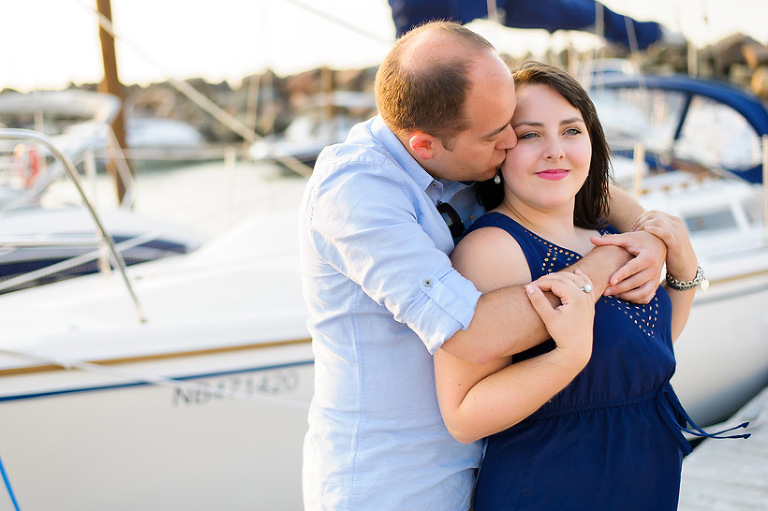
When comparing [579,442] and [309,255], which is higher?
[309,255]

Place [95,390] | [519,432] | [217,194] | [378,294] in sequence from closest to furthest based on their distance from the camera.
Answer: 1. [378,294]
2. [519,432]
3. [95,390]
4. [217,194]

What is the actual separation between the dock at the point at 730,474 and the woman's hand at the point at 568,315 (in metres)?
2.05

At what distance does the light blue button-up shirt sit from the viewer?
1179mm

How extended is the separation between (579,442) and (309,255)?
68cm

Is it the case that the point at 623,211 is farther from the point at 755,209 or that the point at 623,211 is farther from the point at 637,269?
the point at 755,209

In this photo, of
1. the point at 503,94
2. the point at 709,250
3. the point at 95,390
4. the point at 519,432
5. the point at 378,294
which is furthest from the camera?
the point at 709,250

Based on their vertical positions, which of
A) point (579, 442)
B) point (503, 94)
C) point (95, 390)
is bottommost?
point (95, 390)

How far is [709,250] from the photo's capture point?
12.6 ft

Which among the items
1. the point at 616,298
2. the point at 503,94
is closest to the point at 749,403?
the point at 616,298

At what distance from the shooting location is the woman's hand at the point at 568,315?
122 centimetres

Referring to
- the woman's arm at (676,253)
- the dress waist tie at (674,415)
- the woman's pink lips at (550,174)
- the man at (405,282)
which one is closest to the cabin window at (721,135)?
the woman's arm at (676,253)

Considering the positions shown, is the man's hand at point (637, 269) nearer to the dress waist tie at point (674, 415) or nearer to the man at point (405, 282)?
the man at point (405, 282)

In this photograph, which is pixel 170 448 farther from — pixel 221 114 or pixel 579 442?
pixel 221 114

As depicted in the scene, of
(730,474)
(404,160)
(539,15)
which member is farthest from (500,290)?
(539,15)
